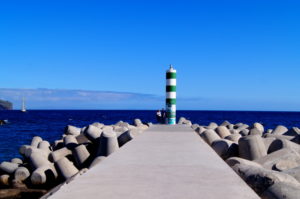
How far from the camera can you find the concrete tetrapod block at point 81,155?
7285 mm

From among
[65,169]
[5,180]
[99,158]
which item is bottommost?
[5,180]

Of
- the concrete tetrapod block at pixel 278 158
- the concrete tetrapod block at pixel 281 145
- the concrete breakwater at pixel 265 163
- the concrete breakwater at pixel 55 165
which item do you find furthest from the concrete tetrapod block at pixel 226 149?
the concrete breakwater at pixel 55 165

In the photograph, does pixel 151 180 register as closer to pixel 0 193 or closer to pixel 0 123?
pixel 0 193

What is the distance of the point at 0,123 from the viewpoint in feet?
124

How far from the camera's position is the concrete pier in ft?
8.16

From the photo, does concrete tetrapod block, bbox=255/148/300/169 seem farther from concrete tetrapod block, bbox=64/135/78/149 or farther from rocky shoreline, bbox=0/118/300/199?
concrete tetrapod block, bbox=64/135/78/149

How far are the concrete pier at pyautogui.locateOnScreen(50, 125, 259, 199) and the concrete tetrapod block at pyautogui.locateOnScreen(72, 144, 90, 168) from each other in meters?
3.19

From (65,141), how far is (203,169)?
5.84m

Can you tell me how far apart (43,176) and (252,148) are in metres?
3.43

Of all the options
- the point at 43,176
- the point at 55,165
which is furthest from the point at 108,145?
the point at 43,176

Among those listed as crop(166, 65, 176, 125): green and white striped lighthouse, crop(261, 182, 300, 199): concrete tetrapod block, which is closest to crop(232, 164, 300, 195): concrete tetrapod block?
crop(261, 182, 300, 199): concrete tetrapod block

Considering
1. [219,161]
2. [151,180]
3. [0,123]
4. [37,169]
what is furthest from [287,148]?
[0,123]

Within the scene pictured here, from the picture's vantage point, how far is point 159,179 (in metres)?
2.91

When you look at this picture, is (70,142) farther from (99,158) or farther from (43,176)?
(99,158)
